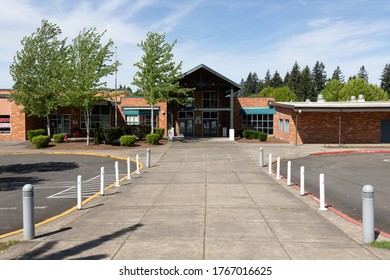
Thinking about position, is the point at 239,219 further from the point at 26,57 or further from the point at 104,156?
the point at 26,57

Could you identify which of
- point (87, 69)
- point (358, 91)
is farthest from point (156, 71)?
point (358, 91)

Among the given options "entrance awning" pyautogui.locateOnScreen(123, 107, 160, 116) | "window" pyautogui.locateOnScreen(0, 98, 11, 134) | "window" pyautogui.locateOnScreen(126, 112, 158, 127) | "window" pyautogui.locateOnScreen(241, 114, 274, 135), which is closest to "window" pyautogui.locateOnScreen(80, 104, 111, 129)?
"window" pyautogui.locateOnScreen(126, 112, 158, 127)

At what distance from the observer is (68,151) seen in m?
28.6

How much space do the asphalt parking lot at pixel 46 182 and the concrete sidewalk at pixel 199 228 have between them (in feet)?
3.64

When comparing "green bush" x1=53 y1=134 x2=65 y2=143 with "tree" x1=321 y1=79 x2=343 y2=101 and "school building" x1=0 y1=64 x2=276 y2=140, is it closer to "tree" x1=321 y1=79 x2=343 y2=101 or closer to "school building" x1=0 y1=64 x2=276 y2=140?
"school building" x1=0 y1=64 x2=276 y2=140

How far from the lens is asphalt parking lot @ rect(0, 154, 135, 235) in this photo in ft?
33.1

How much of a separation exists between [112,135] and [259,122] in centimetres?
1994

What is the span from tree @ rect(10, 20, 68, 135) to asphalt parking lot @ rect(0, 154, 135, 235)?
10.6 metres

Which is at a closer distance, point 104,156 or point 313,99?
point 104,156

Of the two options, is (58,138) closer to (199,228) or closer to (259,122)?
(259,122)

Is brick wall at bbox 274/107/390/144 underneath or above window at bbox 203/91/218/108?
underneath

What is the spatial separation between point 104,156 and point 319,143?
1983 centimetres

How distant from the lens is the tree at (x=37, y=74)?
35.4m

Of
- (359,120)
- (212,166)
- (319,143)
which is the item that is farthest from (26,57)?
(359,120)
